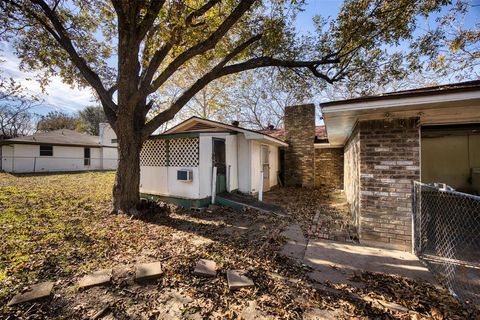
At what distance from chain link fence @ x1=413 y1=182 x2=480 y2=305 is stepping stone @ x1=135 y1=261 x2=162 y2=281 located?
154 inches

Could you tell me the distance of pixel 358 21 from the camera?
6109 millimetres

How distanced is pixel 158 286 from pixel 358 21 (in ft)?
25.5

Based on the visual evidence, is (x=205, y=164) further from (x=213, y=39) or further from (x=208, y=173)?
(x=213, y=39)

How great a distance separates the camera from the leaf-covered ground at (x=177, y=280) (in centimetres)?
248

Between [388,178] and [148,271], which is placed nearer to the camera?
[148,271]

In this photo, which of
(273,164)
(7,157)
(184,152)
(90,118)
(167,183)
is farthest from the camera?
(90,118)

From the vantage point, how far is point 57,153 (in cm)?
2019

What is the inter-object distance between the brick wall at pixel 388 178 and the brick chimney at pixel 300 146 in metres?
7.97

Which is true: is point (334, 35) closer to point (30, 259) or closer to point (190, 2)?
point (190, 2)

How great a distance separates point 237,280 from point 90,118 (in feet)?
145

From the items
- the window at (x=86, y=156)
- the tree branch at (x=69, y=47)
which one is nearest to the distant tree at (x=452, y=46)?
the tree branch at (x=69, y=47)

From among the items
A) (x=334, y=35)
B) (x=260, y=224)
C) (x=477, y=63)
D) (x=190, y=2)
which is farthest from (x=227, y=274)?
(x=477, y=63)

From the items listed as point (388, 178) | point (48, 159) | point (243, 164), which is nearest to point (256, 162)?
point (243, 164)

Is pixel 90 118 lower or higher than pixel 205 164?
higher
